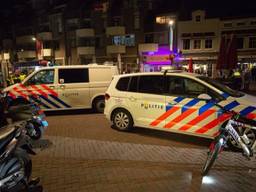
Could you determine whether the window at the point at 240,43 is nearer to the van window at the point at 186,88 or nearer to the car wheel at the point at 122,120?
the van window at the point at 186,88

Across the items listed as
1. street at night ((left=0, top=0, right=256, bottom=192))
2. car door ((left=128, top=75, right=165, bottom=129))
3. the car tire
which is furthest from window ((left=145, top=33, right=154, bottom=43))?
car door ((left=128, top=75, right=165, bottom=129))

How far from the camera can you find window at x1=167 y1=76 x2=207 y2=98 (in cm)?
621

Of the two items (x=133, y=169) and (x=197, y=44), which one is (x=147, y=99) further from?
(x=197, y=44)

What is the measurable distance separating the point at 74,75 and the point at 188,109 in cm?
571

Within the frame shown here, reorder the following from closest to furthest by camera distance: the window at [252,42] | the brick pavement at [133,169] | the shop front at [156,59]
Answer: the brick pavement at [133,169], the window at [252,42], the shop front at [156,59]

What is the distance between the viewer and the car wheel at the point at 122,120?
24.1 feet

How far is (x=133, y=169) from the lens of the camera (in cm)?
479

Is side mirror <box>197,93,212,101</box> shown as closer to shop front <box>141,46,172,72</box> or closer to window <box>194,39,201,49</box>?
window <box>194,39,201,49</box>

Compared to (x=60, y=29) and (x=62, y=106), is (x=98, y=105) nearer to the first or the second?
(x=62, y=106)

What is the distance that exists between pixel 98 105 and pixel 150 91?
4238 millimetres

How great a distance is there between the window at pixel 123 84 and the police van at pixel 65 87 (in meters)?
3.00

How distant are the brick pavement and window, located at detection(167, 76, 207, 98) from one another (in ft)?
4.70

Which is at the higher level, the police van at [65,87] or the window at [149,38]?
the window at [149,38]

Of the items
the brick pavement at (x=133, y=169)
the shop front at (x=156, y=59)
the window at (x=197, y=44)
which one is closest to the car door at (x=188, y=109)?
the brick pavement at (x=133, y=169)
